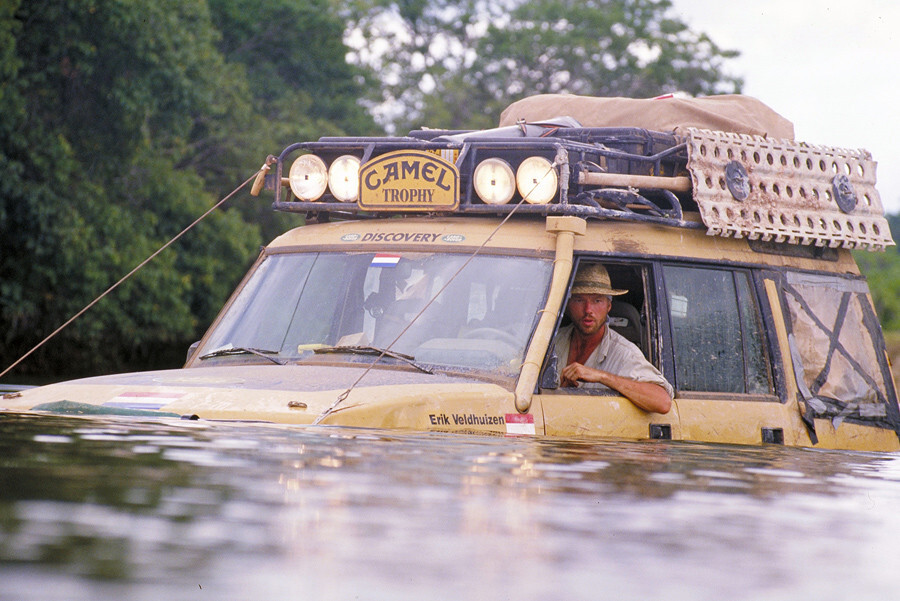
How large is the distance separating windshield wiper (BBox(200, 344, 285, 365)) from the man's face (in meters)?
1.44

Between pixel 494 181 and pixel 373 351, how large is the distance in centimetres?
107

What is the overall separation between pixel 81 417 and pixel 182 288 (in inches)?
736

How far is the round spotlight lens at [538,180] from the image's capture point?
19.2 feet

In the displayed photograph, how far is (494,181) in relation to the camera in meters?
5.95

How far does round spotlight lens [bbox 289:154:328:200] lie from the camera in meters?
6.36

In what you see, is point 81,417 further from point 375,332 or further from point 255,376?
point 375,332

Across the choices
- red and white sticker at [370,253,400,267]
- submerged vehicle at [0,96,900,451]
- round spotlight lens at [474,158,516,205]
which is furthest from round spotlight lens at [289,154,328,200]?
round spotlight lens at [474,158,516,205]

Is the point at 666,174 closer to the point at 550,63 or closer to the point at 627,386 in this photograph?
the point at 627,386

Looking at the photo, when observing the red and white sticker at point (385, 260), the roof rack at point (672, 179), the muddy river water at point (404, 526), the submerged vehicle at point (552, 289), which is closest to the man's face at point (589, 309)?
the submerged vehicle at point (552, 289)

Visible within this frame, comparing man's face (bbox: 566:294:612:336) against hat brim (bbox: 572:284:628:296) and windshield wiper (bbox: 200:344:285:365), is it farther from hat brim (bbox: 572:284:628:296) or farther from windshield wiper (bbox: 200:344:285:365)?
windshield wiper (bbox: 200:344:285:365)

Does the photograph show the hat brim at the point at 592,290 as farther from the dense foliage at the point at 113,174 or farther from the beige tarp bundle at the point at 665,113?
the dense foliage at the point at 113,174

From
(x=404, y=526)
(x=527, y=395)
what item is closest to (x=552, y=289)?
(x=527, y=395)

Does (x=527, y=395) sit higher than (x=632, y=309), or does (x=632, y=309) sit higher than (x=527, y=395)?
(x=632, y=309)

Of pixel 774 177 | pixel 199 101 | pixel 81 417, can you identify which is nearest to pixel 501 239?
pixel 774 177
